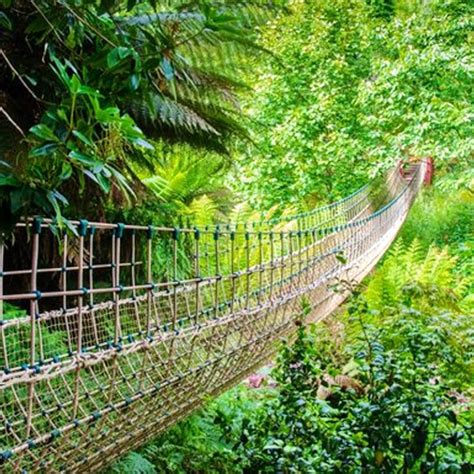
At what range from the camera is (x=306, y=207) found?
5.64 meters

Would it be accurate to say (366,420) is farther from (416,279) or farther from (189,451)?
(416,279)

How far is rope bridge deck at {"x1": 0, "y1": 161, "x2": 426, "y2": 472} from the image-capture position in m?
1.03

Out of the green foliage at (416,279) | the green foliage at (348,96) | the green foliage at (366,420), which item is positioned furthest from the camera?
the green foliage at (348,96)

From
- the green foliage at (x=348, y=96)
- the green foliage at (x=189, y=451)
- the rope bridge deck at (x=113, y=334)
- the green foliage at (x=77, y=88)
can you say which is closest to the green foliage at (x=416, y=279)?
the rope bridge deck at (x=113, y=334)

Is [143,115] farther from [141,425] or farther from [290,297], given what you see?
[141,425]

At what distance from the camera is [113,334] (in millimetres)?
1451

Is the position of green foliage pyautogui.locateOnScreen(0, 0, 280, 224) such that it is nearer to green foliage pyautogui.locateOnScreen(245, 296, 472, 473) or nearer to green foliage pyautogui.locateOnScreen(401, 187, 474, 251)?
green foliage pyautogui.locateOnScreen(245, 296, 472, 473)

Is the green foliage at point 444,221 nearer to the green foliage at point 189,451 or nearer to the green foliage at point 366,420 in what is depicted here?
the green foliage at point 189,451

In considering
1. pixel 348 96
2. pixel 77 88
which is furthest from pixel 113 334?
pixel 348 96

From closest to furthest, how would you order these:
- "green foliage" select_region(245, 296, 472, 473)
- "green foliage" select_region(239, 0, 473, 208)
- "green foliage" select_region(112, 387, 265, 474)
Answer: "green foliage" select_region(245, 296, 472, 473) < "green foliage" select_region(112, 387, 265, 474) < "green foliage" select_region(239, 0, 473, 208)

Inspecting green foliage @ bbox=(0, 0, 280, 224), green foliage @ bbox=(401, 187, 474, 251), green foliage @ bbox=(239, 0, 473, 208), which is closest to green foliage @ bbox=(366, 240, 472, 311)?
green foliage @ bbox=(239, 0, 473, 208)

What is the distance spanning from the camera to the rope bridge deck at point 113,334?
1.03 metres

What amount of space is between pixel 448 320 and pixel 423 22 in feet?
12.1

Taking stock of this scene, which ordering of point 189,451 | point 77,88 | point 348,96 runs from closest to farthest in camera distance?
point 77,88 < point 189,451 < point 348,96
